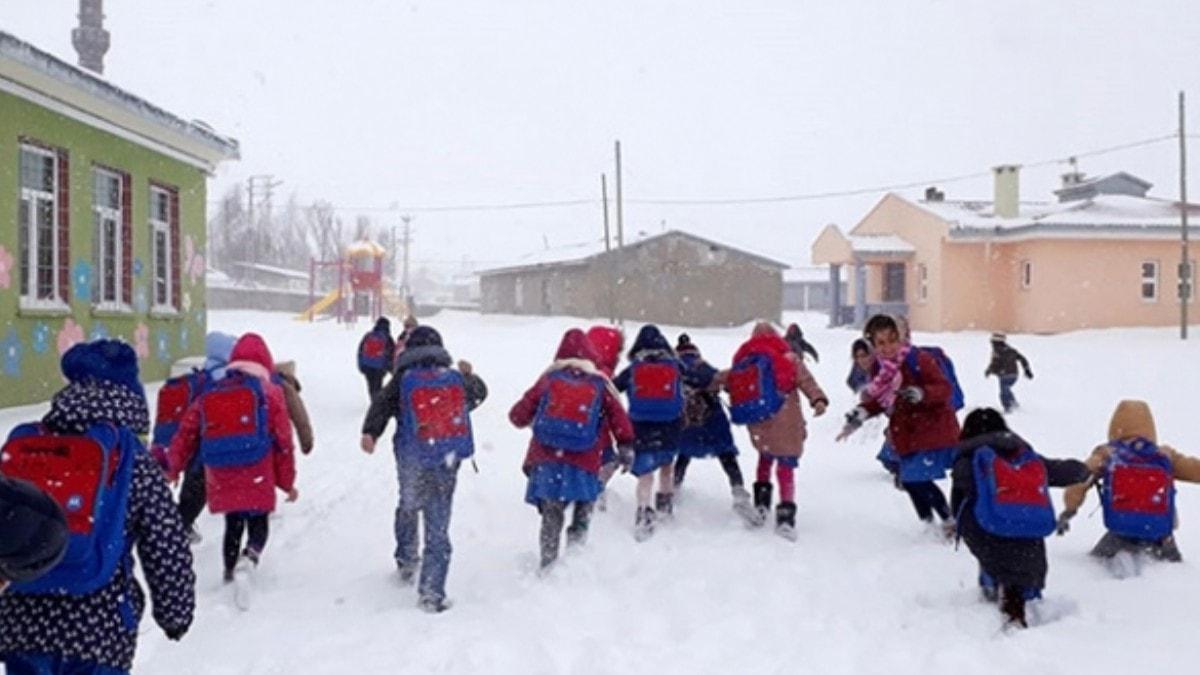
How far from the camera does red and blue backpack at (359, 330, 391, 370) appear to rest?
606 inches

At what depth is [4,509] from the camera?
8.06ft

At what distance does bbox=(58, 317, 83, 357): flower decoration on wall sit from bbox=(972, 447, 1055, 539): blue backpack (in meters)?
11.3

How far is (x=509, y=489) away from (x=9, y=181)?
272 inches

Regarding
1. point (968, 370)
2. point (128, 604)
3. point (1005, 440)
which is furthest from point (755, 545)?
point (968, 370)

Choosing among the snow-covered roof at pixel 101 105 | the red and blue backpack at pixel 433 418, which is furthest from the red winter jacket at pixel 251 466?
the snow-covered roof at pixel 101 105

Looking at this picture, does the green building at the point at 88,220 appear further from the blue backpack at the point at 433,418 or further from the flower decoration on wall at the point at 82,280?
the blue backpack at the point at 433,418

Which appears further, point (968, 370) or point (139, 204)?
point (968, 370)

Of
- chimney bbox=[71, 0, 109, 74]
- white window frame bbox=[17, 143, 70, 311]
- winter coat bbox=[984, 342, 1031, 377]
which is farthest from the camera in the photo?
chimney bbox=[71, 0, 109, 74]

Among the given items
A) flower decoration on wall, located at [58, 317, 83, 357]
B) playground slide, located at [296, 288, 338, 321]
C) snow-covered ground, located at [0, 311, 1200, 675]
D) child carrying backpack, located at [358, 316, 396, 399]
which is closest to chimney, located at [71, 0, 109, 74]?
flower decoration on wall, located at [58, 317, 83, 357]

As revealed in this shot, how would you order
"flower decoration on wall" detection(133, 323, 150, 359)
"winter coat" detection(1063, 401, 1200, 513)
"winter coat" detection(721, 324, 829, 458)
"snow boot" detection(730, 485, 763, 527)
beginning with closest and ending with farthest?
"winter coat" detection(1063, 401, 1200, 513) → "winter coat" detection(721, 324, 829, 458) → "snow boot" detection(730, 485, 763, 527) → "flower decoration on wall" detection(133, 323, 150, 359)

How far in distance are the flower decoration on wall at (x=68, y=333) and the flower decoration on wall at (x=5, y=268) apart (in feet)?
4.45

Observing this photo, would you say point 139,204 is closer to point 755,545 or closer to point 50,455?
point 755,545

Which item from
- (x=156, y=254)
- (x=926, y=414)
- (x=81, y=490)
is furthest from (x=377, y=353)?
(x=81, y=490)

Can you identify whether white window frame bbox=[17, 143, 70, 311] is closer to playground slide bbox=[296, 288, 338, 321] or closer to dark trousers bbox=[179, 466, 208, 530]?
dark trousers bbox=[179, 466, 208, 530]
